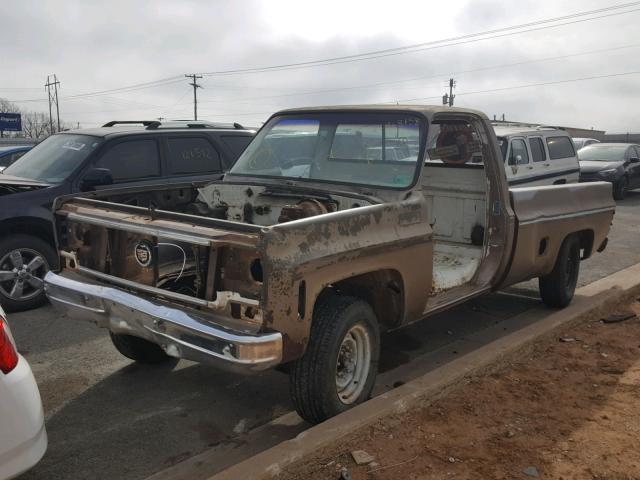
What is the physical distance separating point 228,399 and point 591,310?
3644mm

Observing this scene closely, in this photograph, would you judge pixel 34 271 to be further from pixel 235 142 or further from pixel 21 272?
pixel 235 142

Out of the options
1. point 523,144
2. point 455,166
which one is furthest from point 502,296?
point 523,144

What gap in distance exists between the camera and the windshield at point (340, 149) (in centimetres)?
444

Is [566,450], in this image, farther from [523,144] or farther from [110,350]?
[523,144]

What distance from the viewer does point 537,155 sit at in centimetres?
1255

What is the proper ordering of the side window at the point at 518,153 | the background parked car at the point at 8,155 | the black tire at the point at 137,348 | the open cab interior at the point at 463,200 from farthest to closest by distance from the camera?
the background parked car at the point at 8,155 → the side window at the point at 518,153 → the open cab interior at the point at 463,200 → the black tire at the point at 137,348

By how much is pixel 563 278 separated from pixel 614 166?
519 inches

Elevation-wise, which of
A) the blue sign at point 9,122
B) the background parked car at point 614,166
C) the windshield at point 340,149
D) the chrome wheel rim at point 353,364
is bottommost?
the chrome wheel rim at point 353,364

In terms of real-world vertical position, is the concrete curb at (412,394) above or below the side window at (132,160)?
below

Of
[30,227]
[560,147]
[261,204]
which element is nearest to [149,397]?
[261,204]

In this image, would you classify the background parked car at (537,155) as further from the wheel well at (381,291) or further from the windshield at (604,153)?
the wheel well at (381,291)

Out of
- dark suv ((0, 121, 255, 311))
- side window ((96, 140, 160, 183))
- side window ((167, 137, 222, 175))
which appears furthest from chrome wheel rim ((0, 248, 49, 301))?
side window ((167, 137, 222, 175))

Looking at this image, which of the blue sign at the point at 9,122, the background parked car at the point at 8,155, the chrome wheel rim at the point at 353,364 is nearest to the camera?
the chrome wheel rim at the point at 353,364

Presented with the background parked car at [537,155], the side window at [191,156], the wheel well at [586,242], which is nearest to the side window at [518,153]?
the background parked car at [537,155]
